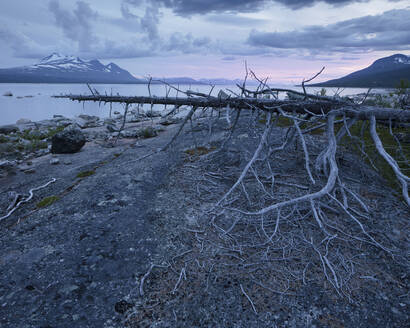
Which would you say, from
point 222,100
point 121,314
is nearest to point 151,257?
point 121,314

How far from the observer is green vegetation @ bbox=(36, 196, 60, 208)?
530 centimetres

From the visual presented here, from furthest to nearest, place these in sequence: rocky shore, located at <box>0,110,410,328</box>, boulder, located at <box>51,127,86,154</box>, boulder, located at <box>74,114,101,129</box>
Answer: boulder, located at <box>74,114,101,129</box> < boulder, located at <box>51,127,86,154</box> < rocky shore, located at <box>0,110,410,328</box>

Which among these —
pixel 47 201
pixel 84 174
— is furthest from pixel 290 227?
pixel 84 174

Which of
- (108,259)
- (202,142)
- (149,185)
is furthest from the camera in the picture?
(202,142)

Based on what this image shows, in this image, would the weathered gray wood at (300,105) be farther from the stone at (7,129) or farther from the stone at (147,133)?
the stone at (7,129)

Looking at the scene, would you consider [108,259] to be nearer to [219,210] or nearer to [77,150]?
[219,210]

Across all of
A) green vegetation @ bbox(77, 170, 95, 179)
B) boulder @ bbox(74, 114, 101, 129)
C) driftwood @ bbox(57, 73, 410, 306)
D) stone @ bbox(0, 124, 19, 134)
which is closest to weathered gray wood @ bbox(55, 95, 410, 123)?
driftwood @ bbox(57, 73, 410, 306)

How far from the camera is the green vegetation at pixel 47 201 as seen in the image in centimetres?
530

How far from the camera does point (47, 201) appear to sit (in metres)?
5.41

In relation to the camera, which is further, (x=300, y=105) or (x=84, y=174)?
(x=84, y=174)

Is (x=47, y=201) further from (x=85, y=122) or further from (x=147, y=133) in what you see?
(x=85, y=122)

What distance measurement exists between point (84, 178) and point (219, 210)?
400cm

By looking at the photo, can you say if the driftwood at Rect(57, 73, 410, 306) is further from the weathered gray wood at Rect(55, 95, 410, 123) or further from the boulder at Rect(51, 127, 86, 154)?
the boulder at Rect(51, 127, 86, 154)

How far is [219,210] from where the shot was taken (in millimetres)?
4895
